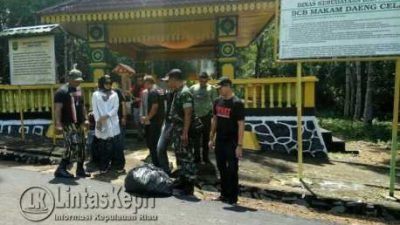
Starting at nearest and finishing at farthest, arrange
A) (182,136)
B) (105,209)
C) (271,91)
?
(105,209)
(182,136)
(271,91)

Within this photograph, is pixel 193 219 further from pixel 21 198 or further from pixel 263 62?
pixel 263 62

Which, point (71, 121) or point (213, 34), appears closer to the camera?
point (71, 121)

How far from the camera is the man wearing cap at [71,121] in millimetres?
6820

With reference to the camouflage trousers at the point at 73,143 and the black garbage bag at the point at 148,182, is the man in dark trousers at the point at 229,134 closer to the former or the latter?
the black garbage bag at the point at 148,182

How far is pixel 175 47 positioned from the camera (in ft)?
47.7

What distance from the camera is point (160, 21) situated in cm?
1222

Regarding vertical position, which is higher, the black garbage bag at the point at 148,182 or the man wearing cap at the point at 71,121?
the man wearing cap at the point at 71,121

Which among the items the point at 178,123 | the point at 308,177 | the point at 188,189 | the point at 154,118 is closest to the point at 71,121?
the point at 154,118

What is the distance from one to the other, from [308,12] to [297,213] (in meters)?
3.06

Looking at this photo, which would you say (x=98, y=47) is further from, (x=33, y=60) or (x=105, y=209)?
(x=105, y=209)

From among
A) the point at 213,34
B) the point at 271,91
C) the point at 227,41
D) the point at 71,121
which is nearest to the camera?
the point at 71,121

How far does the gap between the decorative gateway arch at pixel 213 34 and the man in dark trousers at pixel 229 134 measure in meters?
4.23

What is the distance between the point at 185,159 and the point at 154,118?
1.28 m

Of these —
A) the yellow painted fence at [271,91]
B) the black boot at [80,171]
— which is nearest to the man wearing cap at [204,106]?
the black boot at [80,171]
